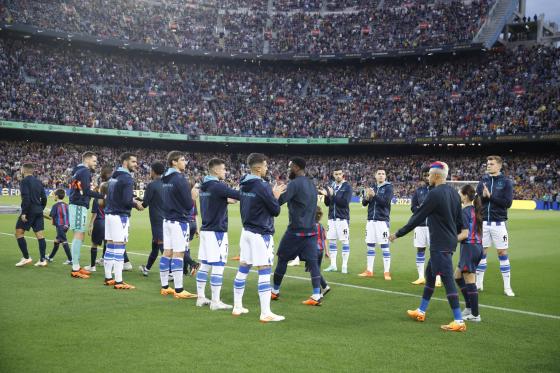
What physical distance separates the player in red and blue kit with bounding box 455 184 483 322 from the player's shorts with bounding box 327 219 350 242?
4.08m

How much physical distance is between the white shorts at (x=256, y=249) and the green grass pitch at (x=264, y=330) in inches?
35.6

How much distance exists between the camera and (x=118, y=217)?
1053 centimetres

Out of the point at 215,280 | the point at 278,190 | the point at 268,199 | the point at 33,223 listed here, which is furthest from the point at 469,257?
the point at 33,223

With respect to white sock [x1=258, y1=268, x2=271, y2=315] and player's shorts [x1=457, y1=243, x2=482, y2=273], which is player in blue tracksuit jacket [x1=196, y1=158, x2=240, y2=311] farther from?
player's shorts [x1=457, y1=243, x2=482, y2=273]

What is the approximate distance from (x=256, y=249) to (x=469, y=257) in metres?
3.48

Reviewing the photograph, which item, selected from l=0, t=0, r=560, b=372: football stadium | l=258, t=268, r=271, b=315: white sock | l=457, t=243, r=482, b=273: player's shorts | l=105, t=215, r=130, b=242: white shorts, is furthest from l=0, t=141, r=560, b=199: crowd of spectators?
l=258, t=268, r=271, b=315: white sock

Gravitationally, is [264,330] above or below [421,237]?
below

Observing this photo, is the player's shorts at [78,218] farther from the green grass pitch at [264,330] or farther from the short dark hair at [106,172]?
the green grass pitch at [264,330]

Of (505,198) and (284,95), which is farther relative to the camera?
(284,95)

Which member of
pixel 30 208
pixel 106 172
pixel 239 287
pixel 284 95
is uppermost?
pixel 284 95

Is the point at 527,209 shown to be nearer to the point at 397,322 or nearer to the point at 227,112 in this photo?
the point at 227,112

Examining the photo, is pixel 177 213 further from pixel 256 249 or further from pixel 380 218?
pixel 380 218

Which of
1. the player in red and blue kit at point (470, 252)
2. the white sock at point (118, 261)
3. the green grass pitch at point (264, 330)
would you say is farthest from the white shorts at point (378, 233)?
the white sock at point (118, 261)

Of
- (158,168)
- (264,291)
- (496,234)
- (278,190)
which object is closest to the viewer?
(264,291)
